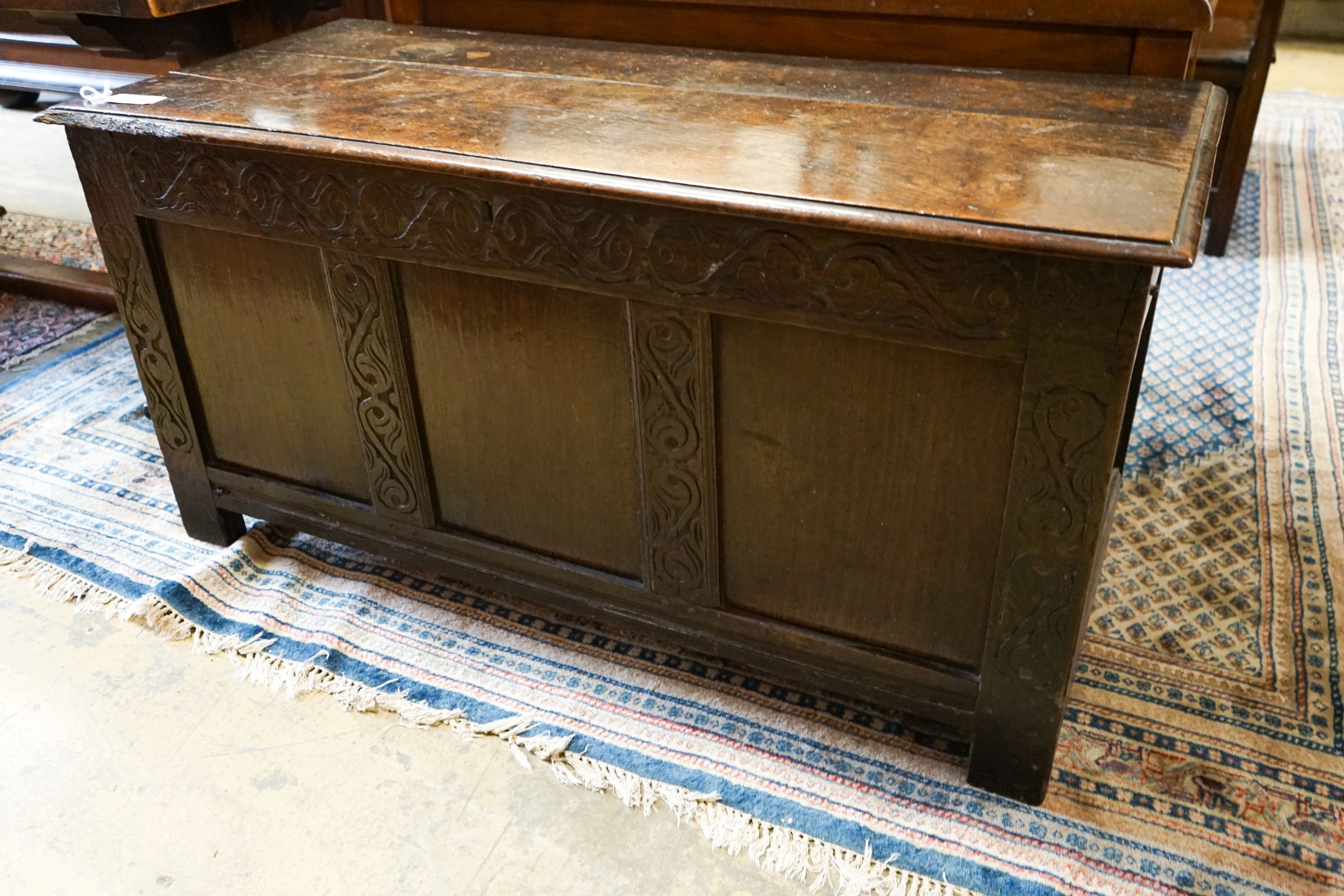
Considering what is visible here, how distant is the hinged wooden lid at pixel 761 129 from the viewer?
1.18 m

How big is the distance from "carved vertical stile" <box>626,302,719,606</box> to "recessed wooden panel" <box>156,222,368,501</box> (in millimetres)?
565

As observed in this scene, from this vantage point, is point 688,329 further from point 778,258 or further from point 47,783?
point 47,783

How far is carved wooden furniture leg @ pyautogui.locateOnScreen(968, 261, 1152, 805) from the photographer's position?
1.18 m

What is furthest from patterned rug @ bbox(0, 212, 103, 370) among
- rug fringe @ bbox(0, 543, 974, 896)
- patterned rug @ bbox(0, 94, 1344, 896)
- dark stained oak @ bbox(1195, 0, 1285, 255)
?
dark stained oak @ bbox(1195, 0, 1285, 255)

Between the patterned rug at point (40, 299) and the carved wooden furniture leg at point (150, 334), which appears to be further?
the patterned rug at point (40, 299)

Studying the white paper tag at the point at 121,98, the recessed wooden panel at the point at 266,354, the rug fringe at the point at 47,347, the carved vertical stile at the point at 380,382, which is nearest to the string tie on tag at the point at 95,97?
the white paper tag at the point at 121,98

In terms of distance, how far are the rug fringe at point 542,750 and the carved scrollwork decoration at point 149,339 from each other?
1.04 feet

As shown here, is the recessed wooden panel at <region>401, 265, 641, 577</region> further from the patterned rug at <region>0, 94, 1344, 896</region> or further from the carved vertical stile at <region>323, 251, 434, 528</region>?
the patterned rug at <region>0, 94, 1344, 896</region>

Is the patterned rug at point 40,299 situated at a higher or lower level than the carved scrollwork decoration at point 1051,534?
lower

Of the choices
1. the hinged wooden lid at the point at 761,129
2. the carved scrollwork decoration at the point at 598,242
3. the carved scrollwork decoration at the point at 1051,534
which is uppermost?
the hinged wooden lid at the point at 761,129

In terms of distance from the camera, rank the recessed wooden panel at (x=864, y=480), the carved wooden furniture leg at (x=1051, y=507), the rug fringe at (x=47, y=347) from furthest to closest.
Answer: the rug fringe at (x=47, y=347), the recessed wooden panel at (x=864, y=480), the carved wooden furniture leg at (x=1051, y=507)

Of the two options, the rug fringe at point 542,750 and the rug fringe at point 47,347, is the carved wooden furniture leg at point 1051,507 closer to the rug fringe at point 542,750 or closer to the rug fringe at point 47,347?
the rug fringe at point 542,750

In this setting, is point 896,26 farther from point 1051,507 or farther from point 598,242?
point 1051,507

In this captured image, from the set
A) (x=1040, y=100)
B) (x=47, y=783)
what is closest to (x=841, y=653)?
(x=1040, y=100)
